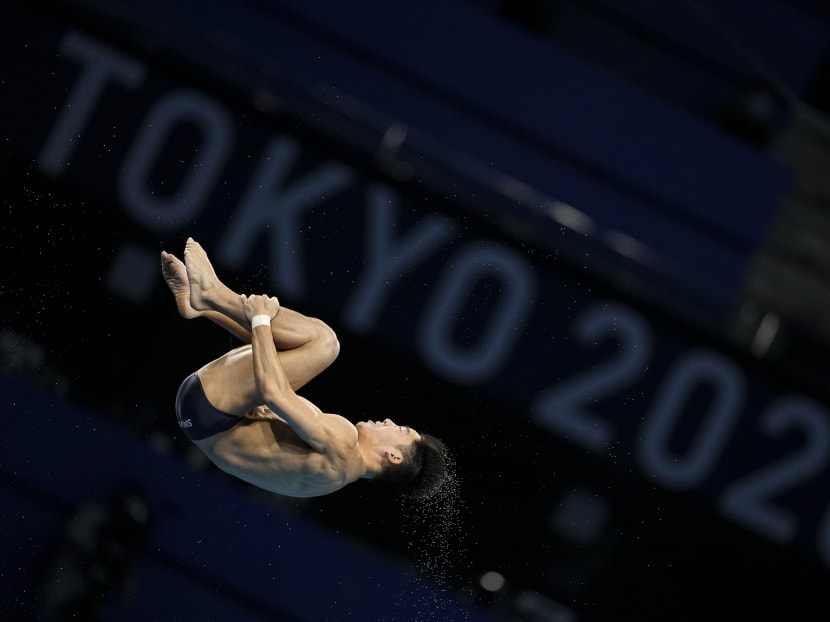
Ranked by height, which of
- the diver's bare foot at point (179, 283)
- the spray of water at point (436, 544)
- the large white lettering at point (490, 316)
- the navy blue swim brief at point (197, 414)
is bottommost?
the spray of water at point (436, 544)

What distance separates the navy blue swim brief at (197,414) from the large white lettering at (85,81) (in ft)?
3.64

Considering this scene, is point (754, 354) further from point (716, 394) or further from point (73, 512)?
point (73, 512)

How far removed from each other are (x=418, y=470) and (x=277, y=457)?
60 cm

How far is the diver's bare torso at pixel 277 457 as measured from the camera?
4.16m

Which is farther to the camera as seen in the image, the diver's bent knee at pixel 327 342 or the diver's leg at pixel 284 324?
the diver's bent knee at pixel 327 342

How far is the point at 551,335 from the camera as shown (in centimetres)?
441

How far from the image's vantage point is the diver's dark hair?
4.27m

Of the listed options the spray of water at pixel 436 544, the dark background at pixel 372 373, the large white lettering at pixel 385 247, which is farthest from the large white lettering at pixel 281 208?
the spray of water at pixel 436 544

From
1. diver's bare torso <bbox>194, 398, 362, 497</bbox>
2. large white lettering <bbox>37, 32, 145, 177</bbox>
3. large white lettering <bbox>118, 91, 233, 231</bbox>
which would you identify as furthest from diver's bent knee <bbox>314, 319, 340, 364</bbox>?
large white lettering <bbox>37, 32, 145, 177</bbox>

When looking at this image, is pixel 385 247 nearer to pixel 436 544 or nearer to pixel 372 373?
pixel 372 373

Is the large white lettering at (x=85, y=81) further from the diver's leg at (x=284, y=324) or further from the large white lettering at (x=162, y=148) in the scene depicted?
the diver's leg at (x=284, y=324)

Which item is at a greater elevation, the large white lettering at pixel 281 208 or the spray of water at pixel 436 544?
the large white lettering at pixel 281 208

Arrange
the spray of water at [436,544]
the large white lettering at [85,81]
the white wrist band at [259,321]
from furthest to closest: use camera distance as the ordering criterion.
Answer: the spray of water at [436,544] → the large white lettering at [85,81] → the white wrist band at [259,321]

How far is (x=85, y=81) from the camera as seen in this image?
14.1 feet
